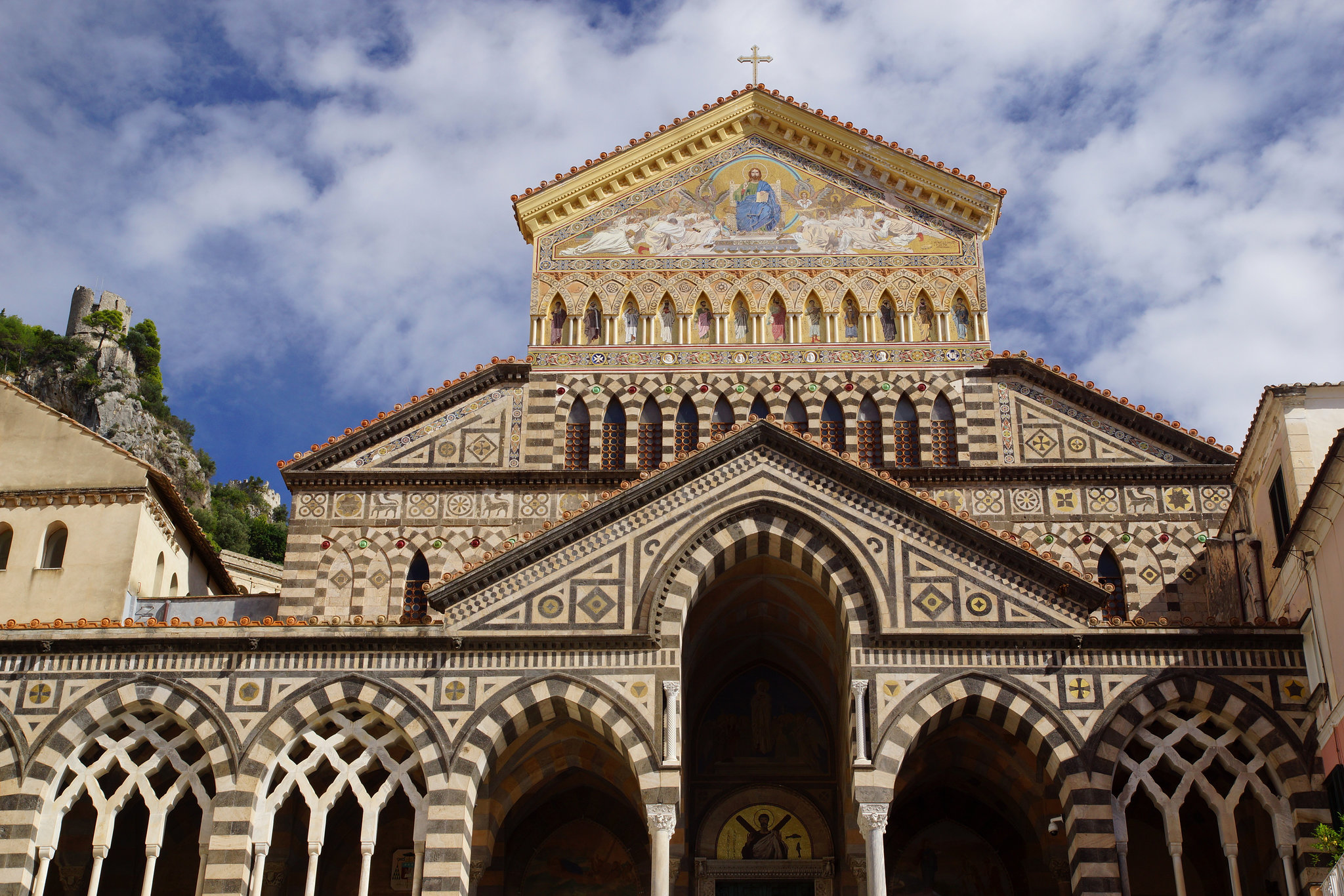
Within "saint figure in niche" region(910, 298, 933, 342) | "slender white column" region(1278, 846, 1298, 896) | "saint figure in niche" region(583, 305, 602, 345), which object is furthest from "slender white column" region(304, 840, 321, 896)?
"saint figure in niche" region(910, 298, 933, 342)

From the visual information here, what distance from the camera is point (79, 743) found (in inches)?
910

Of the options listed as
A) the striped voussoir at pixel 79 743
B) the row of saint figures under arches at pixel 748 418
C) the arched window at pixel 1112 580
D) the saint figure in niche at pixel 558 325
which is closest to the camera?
the striped voussoir at pixel 79 743

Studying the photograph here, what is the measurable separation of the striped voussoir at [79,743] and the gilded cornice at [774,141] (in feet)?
49.5

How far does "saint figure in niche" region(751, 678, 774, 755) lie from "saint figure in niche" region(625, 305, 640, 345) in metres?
8.99

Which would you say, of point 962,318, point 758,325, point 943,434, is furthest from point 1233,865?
point 758,325

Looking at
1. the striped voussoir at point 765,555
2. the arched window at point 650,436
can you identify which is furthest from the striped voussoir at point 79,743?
the arched window at point 650,436

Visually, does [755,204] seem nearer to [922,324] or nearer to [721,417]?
[922,324]

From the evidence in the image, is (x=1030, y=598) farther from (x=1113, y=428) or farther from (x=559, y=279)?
(x=559, y=279)

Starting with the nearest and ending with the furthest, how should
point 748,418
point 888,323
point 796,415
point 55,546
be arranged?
point 55,546, point 748,418, point 796,415, point 888,323

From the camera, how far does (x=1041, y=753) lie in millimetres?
22531

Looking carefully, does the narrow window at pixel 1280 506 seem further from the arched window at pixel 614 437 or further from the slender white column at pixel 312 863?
the slender white column at pixel 312 863

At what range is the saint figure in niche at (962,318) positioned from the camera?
32.2 metres

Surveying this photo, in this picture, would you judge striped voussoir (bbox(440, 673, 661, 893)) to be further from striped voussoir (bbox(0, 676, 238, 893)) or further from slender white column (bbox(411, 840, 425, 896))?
striped voussoir (bbox(0, 676, 238, 893))

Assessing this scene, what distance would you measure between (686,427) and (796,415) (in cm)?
257
